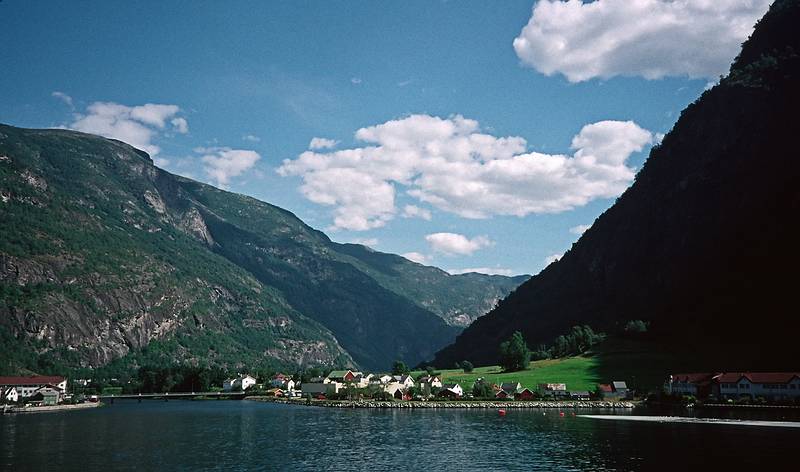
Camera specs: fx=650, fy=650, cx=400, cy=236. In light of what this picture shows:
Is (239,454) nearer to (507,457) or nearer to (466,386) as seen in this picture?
(507,457)

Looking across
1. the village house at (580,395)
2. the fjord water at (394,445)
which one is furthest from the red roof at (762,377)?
the fjord water at (394,445)

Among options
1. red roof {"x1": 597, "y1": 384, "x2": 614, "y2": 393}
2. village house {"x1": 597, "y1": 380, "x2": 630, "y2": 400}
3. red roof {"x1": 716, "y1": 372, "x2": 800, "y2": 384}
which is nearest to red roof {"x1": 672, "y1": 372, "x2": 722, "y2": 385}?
red roof {"x1": 716, "y1": 372, "x2": 800, "y2": 384}

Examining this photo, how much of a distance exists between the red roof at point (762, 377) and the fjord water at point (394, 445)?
46.6 m

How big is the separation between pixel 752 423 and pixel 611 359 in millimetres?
96133

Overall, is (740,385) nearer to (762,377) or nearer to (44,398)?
(762,377)

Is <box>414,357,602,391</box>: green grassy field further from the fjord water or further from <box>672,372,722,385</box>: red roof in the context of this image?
the fjord water

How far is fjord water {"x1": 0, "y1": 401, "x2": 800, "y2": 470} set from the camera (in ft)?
216

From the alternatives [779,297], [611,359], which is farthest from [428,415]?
[779,297]

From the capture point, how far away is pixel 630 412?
132000 millimetres

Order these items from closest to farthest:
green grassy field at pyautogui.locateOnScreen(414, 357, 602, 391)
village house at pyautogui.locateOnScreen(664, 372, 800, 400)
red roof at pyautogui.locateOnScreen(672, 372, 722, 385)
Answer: village house at pyautogui.locateOnScreen(664, 372, 800, 400), red roof at pyautogui.locateOnScreen(672, 372, 722, 385), green grassy field at pyautogui.locateOnScreen(414, 357, 602, 391)

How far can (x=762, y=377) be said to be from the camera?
13875 centimetres

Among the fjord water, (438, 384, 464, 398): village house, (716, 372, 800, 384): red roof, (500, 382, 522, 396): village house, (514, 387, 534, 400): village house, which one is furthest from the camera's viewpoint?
(438, 384, 464, 398): village house

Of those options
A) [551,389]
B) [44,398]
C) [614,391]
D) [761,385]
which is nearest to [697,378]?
[761,385]

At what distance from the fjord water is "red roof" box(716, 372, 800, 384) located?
1833 inches
